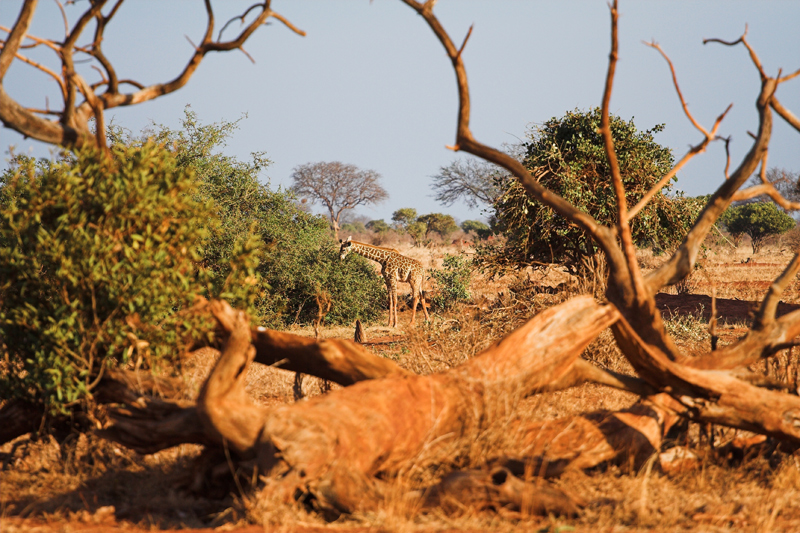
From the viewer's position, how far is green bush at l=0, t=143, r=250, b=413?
4.28 m

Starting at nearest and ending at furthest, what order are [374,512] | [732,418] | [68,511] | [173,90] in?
1. [374,512]
2. [68,511]
3. [732,418]
4. [173,90]

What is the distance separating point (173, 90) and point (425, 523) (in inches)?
152

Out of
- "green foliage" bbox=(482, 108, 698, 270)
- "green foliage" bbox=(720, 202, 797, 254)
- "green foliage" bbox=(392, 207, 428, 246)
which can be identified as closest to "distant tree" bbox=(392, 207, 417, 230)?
"green foliage" bbox=(392, 207, 428, 246)

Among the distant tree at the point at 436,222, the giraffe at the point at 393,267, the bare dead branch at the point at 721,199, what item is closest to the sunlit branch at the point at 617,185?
the bare dead branch at the point at 721,199

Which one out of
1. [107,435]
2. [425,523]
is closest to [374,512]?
[425,523]

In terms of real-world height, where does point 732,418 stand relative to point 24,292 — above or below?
below

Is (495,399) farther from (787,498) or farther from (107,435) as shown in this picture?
(107,435)

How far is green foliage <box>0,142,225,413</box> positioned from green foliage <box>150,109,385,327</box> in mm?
6962

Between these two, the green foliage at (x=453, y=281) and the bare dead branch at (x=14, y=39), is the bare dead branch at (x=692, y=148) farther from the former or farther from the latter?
the green foliage at (x=453, y=281)

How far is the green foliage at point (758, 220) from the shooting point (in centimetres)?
2973

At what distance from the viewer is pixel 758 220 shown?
30234 millimetres

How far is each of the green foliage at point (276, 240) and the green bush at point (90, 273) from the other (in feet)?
22.8

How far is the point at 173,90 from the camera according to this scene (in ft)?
17.0

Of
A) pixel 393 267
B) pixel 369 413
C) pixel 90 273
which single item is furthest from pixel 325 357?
pixel 393 267
